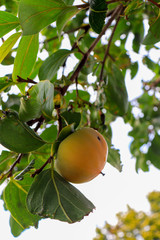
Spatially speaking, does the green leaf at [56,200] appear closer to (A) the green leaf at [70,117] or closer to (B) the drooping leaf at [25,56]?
(A) the green leaf at [70,117]

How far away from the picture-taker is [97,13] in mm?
683

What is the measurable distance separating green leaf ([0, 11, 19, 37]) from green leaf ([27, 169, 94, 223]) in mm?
402

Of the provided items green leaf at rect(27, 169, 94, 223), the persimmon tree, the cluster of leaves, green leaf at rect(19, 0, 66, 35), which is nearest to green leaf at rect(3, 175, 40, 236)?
the persimmon tree

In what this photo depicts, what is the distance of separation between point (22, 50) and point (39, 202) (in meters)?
0.42

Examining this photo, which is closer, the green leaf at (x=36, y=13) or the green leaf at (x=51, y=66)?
the green leaf at (x=36, y=13)

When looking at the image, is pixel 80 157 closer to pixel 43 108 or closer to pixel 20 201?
pixel 43 108

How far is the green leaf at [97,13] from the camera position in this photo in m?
0.67

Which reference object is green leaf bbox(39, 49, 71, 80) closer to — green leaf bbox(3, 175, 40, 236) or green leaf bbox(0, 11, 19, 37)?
green leaf bbox(0, 11, 19, 37)

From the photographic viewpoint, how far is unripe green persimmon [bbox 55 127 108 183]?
61 centimetres

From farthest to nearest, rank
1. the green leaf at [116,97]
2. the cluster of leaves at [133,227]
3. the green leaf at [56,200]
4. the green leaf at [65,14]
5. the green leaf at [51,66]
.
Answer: the cluster of leaves at [133,227], the green leaf at [116,97], the green leaf at [51,66], the green leaf at [65,14], the green leaf at [56,200]

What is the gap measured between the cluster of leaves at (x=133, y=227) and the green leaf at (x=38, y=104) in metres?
5.01

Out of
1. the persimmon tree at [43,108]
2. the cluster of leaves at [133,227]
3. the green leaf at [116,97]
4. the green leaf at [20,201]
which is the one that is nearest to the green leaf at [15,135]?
the persimmon tree at [43,108]

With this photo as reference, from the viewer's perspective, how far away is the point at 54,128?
888 mm

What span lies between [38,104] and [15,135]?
9 cm
